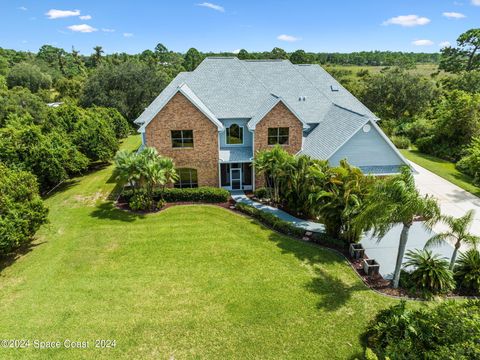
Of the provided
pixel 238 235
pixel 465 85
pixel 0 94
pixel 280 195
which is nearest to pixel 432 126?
pixel 465 85

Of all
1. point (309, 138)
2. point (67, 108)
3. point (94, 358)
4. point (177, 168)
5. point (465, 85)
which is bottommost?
point (94, 358)

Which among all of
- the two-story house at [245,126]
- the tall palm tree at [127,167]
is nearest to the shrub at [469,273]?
the two-story house at [245,126]

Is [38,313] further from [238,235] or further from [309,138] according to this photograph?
[309,138]

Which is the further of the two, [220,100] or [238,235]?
[220,100]

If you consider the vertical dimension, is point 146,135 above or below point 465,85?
below

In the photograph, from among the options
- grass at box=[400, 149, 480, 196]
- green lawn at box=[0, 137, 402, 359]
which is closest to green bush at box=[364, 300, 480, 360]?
green lawn at box=[0, 137, 402, 359]

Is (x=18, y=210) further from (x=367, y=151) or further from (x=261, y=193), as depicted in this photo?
(x=367, y=151)

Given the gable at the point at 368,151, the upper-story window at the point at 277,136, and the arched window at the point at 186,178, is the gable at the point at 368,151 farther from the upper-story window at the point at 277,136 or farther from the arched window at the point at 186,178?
the arched window at the point at 186,178
